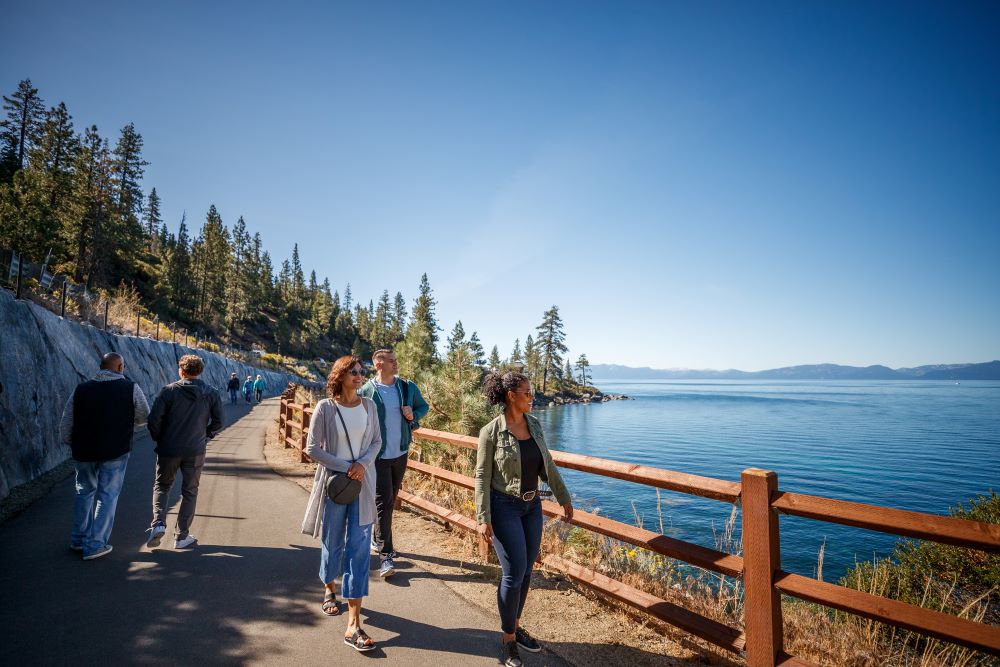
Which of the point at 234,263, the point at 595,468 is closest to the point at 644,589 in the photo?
the point at 595,468

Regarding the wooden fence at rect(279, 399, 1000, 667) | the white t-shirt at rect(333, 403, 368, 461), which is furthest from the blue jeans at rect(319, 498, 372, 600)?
the wooden fence at rect(279, 399, 1000, 667)

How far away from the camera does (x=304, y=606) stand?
376cm

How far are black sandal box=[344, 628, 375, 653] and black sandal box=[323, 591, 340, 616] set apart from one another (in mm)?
443

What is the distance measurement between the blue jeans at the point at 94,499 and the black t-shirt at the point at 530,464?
4.33 meters

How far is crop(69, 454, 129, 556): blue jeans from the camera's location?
4.59 meters

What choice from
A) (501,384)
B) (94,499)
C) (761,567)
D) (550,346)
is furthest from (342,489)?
(550,346)

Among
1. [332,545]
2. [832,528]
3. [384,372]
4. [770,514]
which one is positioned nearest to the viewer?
[770,514]

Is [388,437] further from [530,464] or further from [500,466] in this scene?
[530,464]

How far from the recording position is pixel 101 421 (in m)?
4.64

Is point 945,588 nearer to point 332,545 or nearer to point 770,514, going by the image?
point 770,514

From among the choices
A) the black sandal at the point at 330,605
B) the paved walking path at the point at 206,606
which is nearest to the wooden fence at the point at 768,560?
the paved walking path at the point at 206,606

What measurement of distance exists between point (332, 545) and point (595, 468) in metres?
2.14

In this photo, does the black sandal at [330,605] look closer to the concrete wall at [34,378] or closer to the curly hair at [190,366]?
the curly hair at [190,366]

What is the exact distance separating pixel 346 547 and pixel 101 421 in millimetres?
3364
